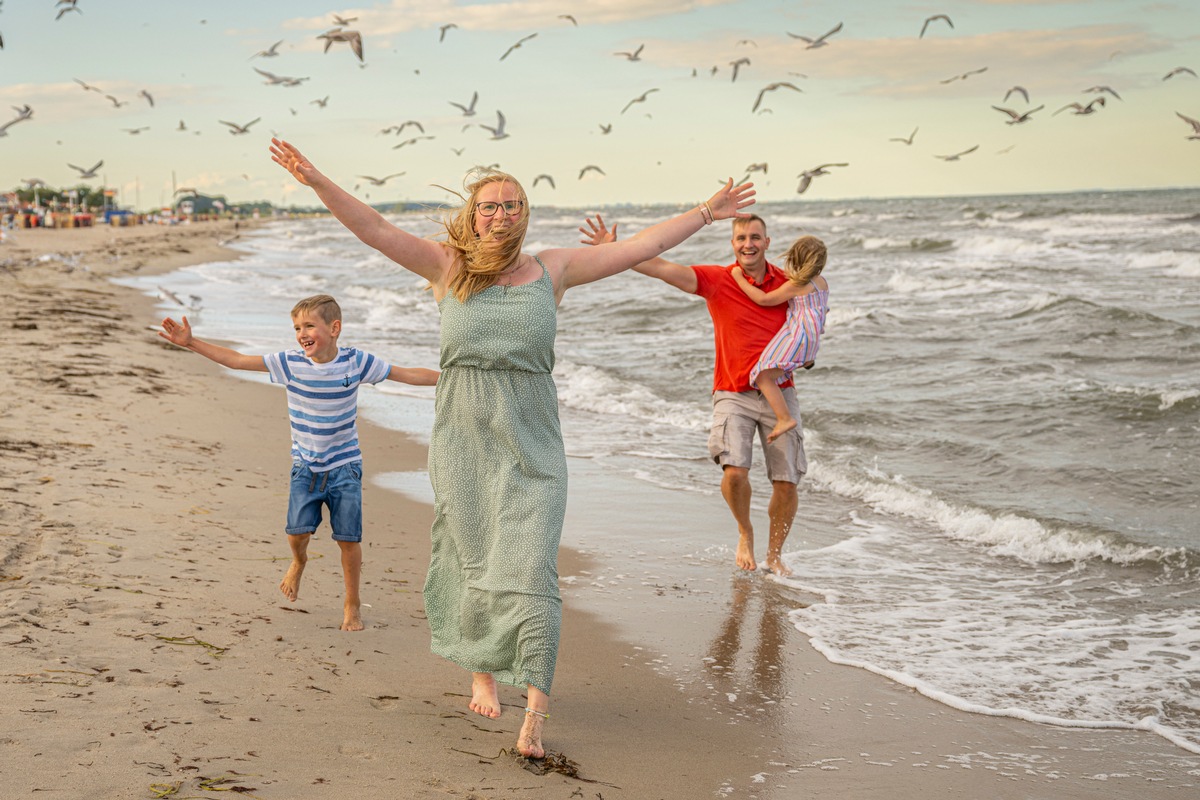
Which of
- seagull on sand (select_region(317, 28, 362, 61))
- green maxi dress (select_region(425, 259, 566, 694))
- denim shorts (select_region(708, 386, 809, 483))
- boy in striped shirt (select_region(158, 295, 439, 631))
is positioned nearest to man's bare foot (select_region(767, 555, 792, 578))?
denim shorts (select_region(708, 386, 809, 483))

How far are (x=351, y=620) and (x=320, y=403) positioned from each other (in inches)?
37.5

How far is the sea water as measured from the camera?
17.0 ft

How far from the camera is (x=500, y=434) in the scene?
3588 millimetres

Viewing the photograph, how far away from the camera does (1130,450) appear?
389 inches

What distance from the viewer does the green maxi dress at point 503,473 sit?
11.6 ft

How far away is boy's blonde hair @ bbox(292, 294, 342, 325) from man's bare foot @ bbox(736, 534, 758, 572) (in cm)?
284

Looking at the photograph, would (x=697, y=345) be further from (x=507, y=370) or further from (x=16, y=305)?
(x=507, y=370)

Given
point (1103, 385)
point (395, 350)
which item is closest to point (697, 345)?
point (395, 350)

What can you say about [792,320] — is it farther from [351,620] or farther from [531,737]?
[531,737]

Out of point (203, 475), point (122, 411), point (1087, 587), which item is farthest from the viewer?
point (122, 411)

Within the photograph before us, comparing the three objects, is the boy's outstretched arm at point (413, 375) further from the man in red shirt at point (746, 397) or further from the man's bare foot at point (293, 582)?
the man in red shirt at point (746, 397)

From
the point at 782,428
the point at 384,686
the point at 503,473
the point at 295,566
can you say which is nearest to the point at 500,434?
the point at 503,473

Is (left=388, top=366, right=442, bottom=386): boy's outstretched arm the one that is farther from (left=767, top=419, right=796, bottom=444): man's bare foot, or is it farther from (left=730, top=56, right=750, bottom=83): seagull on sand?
(left=730, top=56, right=750, bottom=83): seagull on sand

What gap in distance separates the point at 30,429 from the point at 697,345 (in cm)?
1132
